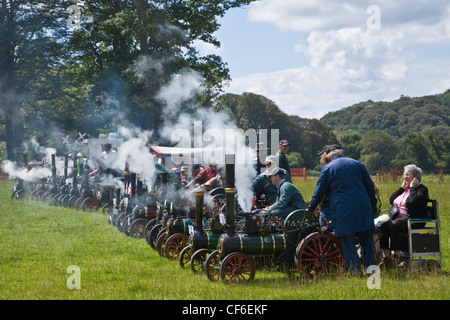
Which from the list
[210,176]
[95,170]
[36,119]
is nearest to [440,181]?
[95,170]

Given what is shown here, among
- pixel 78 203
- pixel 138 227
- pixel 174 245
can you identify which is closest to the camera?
pixel 174 245

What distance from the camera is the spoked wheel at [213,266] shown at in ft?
22.3

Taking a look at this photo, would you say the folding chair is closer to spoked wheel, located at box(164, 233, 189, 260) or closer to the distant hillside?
spoked wheel, located at box(164, 233, 189, 260)

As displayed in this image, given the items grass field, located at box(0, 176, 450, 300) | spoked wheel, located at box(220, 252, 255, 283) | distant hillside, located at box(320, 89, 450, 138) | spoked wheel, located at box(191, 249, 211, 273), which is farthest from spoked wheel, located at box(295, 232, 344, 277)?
distant hillside, located at box(320, 89, 450, 138)

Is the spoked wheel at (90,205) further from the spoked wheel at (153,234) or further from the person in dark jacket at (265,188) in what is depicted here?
the person in dark jacket at (265,188)

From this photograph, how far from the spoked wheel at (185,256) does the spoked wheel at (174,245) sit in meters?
0.51

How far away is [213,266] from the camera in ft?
22.8

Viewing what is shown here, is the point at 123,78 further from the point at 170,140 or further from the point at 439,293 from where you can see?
the point at 439,293

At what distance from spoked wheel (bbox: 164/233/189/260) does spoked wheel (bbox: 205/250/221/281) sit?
1668mm

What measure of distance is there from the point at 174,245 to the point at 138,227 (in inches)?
105

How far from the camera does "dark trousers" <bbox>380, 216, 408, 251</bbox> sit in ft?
23.4

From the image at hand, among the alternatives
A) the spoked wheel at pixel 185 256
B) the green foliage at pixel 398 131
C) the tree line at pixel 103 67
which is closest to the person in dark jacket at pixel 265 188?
the spoked wheel at pixel 185 256

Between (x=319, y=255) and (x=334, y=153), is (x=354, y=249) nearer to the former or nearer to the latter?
(x=319, y=255)

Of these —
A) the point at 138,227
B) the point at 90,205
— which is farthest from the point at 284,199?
the point at 90,205
